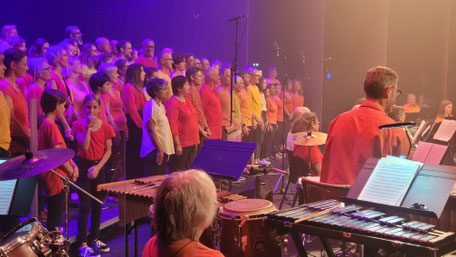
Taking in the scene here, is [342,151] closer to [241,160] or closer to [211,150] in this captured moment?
[241,160]

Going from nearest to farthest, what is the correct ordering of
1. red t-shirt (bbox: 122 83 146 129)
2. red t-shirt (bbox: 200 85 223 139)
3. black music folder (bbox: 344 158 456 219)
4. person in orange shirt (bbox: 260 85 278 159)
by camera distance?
black music folder (bbox: 344 158 456 219) → red t-shirt (bbox: 122 83 146 129) → red t-shirt (bbox: 200 85 223 139) → person in orange shirt (bbox: 260 85 278 159)

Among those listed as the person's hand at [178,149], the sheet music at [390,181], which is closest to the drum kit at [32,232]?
the sheet music at [390,181]

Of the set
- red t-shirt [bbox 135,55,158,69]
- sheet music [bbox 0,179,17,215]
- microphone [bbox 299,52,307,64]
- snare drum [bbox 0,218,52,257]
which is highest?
microphone [bbox 299,52,307,64]

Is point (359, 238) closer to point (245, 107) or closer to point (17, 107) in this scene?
point (17, 107)

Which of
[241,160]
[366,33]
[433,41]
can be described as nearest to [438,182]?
[241,160]

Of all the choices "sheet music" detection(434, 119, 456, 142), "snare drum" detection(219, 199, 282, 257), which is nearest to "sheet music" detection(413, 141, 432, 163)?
"sheet music" detection(434, 119, 456, 142)

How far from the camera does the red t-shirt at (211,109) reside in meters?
8.51

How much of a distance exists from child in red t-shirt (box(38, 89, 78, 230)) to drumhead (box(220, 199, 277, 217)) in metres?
1.78

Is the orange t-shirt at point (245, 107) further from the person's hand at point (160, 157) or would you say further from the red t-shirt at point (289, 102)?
the person's hand at point (160, 157)

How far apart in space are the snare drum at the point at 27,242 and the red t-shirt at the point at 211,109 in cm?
522

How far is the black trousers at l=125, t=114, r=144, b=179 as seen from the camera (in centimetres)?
682

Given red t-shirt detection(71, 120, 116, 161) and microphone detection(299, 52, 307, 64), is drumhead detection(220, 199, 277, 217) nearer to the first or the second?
red t-shirt detection(71, 120, 116, 161)

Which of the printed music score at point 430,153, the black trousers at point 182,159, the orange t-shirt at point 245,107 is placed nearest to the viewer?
the printed music score at point 430,153

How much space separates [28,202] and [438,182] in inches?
112
